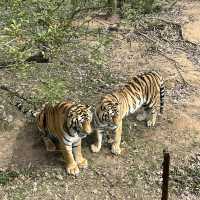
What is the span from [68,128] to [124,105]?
98cm

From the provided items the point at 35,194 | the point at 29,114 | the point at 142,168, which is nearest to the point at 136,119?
the point at 142,168

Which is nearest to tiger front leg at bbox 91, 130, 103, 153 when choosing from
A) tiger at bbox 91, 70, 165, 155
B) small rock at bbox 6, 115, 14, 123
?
tiger at bbox 91, 70, 165, 155

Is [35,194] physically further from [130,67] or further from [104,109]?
[130,67]

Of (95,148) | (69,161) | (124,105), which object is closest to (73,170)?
(69,161)

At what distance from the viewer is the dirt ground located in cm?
573

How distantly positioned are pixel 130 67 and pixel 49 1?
10.9 ft

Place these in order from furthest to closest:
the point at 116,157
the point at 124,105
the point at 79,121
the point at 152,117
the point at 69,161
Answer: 1. the point at 152,117
2. the point at 124,105
3. the point at 116,157
4. the point at 69,161
5. the point at 79,121

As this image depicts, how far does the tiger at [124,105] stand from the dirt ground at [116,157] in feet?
0.64

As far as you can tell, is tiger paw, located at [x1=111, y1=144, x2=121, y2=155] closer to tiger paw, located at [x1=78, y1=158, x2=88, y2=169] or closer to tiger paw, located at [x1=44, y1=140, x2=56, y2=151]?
tiger paw, located at [x1=78, y1=158, x2=88, y2=169]

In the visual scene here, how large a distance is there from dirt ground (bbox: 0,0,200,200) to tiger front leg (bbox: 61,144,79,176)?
0.08 metres

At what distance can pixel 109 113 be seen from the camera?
592cm

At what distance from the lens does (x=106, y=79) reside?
797cm

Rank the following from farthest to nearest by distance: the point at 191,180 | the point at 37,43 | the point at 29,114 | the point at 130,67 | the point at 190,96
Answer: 1. the point at 130,67
2. the point at 190,96
3. the point at 29,114
4. the point at 191,180
5. the point at 37,43

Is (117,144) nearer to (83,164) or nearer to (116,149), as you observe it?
(116,149)
